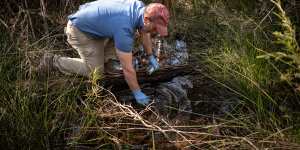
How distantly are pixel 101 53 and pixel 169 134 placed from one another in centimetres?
98

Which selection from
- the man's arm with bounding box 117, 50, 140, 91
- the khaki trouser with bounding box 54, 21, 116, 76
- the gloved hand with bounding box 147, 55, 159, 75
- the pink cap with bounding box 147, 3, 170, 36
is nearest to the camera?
the pink cap with bounding box 147, 3, 170, 36

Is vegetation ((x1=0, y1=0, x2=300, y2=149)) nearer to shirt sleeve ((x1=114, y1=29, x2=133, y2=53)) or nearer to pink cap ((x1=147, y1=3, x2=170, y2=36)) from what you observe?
shirt sleeve ((x1=114, y1=29, x2=133, y2=53))

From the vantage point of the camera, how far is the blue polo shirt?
3.57 meters

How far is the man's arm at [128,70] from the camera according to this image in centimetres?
360

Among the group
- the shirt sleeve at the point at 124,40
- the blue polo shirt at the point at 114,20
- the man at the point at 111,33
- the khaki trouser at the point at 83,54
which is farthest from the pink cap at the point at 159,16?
the khaki trouser at the point at 83,54

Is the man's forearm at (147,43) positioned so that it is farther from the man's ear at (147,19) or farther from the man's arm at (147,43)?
the man's ear at (147,19)

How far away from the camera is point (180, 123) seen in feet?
11.8

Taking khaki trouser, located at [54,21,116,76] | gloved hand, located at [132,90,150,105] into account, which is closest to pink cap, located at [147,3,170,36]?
gloved hand, located at [132,90,150,105]

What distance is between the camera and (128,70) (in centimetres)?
364

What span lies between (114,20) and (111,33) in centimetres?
11

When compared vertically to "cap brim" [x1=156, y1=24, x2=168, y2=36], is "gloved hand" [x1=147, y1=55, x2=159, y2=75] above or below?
below

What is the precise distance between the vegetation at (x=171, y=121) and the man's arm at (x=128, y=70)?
0.18 m

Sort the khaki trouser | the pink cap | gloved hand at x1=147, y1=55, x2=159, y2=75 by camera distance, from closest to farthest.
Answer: the pink cap < the khaki trouser < gloved hand at x1=147, y1=55, x2=159, y2=75

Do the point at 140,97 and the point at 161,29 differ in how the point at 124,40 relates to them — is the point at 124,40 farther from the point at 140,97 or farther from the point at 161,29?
the point at 140,97
